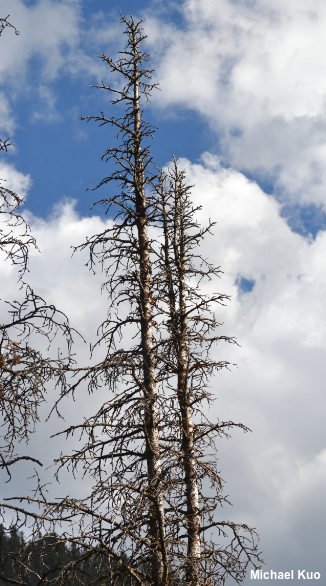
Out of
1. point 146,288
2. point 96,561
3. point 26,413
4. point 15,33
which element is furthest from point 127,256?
point 96,561

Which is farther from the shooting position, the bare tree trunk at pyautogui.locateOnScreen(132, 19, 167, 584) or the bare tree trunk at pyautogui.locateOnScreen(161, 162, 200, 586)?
the bare tree trunk at pyautogui.locateOnScreen(161, 162, 200, 586)

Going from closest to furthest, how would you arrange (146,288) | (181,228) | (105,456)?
(105,456), (146,288), (181,228)

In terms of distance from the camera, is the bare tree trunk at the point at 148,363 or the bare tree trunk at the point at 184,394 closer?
the bare tree trunk at the point at 148,363

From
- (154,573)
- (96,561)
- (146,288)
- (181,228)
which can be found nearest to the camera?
(96,561)

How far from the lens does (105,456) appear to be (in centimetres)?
A: 865

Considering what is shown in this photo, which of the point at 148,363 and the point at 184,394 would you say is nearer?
the point at 148,363

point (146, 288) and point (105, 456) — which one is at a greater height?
point (146, 288)

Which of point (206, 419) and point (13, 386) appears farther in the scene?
point (206, 419)

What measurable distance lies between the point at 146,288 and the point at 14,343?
2802 millimetres

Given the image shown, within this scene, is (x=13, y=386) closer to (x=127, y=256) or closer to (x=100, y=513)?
(x=100, y=513)

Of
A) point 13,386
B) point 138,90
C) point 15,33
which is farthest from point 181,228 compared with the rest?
point 13,386

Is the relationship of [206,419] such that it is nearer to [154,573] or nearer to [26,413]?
[154,573]

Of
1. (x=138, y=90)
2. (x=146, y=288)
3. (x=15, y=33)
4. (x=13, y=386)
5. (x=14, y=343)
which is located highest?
(x=138, y=90)

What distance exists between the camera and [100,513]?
772 cm
